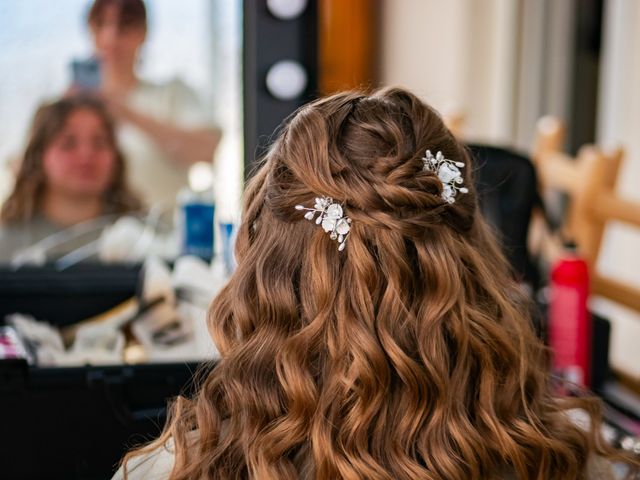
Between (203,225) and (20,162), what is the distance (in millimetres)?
344

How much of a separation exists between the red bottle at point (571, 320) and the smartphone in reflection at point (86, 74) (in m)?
0.86

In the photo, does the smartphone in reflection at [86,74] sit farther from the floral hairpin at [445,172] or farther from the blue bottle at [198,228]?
the floral hairpin at [445,172]

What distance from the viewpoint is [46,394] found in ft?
3.96

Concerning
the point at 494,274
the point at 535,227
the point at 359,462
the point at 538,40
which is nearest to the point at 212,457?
the point at 359,462

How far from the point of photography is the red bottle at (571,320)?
146cm

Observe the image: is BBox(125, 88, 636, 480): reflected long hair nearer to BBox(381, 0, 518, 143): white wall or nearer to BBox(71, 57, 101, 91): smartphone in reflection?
BBox(71, 57, 101, 91): smartphone in reflection

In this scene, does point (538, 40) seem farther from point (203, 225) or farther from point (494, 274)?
point (494, 274)

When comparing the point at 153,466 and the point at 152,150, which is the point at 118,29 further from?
the point at 153,466

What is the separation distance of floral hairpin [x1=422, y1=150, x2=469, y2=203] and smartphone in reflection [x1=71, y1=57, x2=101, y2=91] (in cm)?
97

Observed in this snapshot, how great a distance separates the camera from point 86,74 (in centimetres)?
164

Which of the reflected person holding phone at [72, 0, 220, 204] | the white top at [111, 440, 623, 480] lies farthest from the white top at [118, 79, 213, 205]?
the white top at [111, 440, 623, 480]

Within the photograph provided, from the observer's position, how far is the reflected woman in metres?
1.63

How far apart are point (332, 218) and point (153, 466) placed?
312 mm

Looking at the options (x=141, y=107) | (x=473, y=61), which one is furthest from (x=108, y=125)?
(x=473, y=61)
